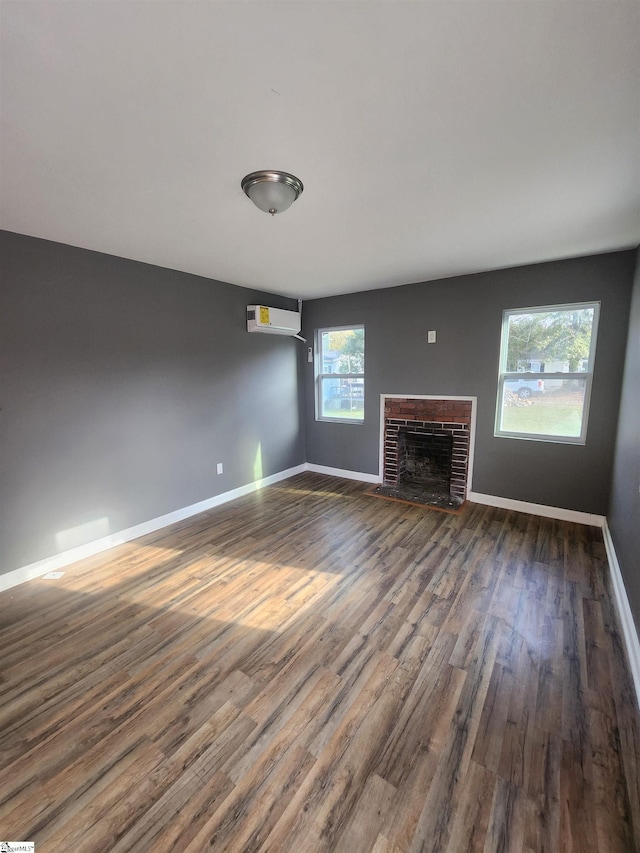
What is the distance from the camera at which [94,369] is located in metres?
2.87

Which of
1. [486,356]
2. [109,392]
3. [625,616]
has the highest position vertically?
[486,356]

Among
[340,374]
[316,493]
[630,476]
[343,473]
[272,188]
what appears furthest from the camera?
[343,473]

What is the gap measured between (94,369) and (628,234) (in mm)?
4244

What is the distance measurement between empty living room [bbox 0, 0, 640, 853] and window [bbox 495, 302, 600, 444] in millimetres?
28

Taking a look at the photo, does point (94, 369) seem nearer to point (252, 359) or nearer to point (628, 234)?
point (252, 359)

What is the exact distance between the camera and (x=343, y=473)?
4.94 m

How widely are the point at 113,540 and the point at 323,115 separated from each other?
3360 millimetres

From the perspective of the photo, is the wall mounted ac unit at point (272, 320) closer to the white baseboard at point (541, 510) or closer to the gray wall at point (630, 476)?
the white baseboard at point (541, 510)

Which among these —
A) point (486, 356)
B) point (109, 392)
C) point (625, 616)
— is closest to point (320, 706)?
point (625, 616)

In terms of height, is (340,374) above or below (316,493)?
above

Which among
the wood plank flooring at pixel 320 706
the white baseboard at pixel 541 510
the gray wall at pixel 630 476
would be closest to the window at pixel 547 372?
the gray wall at pixel 630 476

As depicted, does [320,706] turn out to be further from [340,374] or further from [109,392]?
[340,374]

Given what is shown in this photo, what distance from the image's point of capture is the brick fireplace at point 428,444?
13.0 feet

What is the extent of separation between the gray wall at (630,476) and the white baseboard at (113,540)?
3.55 meters
